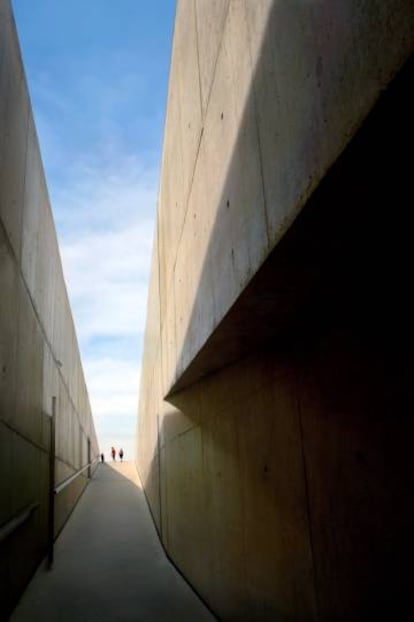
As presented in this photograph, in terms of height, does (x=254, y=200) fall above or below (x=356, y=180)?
above

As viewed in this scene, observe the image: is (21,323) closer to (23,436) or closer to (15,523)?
(23,436)

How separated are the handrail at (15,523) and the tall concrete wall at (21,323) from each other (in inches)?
2.8

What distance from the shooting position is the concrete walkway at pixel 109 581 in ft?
20.3

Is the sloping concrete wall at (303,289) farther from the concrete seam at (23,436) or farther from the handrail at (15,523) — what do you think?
the handrail at (15,523)

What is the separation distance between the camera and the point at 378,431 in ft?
9.14

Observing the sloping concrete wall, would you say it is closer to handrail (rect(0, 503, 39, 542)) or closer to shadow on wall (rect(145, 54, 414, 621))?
shadow on wall (rect(145, 54, 414, 621))

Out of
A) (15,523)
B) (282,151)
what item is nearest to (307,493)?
(282,151)

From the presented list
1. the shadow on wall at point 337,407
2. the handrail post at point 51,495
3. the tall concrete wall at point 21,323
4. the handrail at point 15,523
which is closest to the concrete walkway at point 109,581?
the handrail post at point 51,495

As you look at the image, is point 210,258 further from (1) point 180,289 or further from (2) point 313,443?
(1) point 180,289

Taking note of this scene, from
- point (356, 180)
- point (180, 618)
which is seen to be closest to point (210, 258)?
point (356, 180)

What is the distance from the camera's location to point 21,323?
5.53 meters

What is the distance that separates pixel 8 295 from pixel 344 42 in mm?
3689

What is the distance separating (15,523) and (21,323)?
6.14 feet

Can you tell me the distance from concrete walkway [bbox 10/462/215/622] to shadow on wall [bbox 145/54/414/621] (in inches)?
74.4
